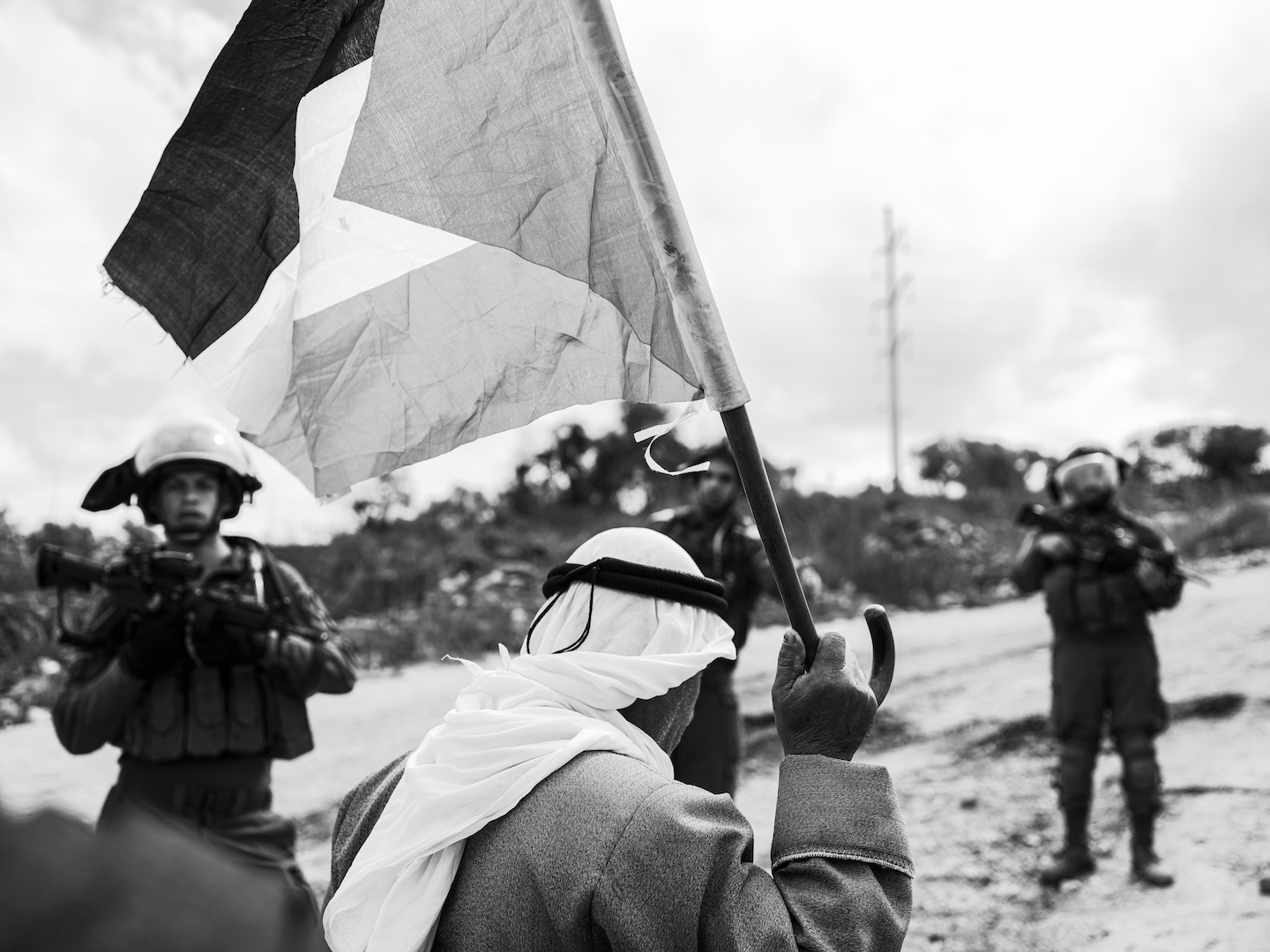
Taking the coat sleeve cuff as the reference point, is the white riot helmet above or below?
above

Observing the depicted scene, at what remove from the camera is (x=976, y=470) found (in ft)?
135

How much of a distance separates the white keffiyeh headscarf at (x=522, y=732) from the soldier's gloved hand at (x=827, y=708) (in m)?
0.13

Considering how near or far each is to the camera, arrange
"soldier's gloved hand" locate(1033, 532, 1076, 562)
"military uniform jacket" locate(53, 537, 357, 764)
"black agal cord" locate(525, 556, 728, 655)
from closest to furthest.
→ "black agal cord" locate(525, 556, 728, 655), "military uniform jacket" locate(53, 537, 357, 764), "soldier's gloved hand" locate(1033, 532, 1076, 562)

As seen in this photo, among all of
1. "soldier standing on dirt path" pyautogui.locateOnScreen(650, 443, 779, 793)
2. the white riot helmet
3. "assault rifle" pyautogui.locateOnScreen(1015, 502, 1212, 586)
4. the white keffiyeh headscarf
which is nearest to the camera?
the white keffiyeh headscarf

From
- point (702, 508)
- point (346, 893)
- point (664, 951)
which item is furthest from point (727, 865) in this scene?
point (702, 508)

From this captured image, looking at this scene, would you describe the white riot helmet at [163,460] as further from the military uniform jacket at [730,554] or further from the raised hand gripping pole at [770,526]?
the raised hand gripping pole at [770,526]

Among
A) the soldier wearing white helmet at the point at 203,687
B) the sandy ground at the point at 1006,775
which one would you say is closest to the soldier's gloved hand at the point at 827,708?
the sandy ground at the point at 1006,775

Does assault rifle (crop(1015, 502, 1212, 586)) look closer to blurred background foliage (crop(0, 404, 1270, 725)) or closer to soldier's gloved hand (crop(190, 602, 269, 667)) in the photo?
blurred background foliage (crop(0, 404, 1270, 725))

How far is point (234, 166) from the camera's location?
1.87m

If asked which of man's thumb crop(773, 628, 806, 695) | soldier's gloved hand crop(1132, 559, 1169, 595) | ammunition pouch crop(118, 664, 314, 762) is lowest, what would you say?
ammunition pouch crop(118, 664, 314, 762)

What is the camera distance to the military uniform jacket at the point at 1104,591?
5.07 meters

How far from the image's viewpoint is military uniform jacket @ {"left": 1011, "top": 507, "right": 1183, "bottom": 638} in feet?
16.6

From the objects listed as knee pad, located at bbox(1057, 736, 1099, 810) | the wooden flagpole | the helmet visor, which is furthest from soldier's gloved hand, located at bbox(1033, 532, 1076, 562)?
the wooden flagpole

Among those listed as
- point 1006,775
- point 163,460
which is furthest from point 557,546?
point 163,460
